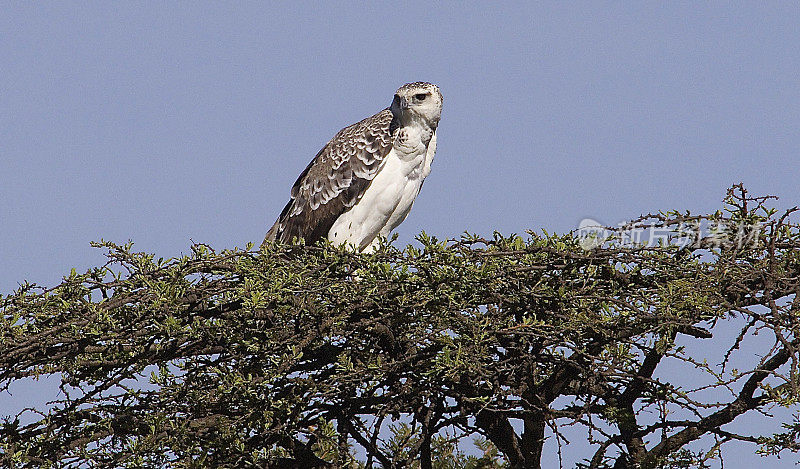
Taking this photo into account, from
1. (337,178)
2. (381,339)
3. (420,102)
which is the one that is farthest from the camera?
(337,178)

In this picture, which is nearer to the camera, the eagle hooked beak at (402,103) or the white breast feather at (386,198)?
the eagle hooked beak at (402,103)

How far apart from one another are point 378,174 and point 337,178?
1.54 feet

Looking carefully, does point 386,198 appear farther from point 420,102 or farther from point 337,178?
point 420,102

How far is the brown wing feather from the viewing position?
9867 mm

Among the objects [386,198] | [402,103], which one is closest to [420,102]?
[402,103]

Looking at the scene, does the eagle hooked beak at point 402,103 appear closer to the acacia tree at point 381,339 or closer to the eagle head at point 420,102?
the eagle head at point 420,102

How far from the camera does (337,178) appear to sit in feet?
33.0

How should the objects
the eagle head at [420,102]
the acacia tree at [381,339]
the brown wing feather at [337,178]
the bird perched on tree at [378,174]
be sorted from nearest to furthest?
the acacia tree at [381,339]
the eagle head at [420,102]
the bird perched on tree at [378,174]
the brown wing feather at [337,178]

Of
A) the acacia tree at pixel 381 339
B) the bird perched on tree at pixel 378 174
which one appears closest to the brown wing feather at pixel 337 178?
the bird perched on tree at pixel 378 174

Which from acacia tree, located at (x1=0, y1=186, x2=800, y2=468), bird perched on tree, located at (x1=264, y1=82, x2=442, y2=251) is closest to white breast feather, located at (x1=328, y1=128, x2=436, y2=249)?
bird perched on tree, located at (x1=264, y1=82, x2=442, y2=251)

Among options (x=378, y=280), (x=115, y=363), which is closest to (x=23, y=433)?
(x=115, y=363)

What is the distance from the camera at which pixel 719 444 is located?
612 cm

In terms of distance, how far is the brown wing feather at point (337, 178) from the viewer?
32.4 ft

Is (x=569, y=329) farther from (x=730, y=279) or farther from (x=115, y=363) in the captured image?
(x=115, y=363)
